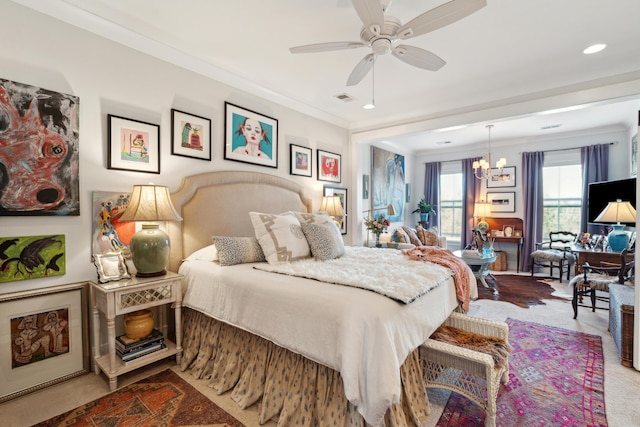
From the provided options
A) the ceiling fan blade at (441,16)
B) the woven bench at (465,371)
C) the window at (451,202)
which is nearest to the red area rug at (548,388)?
the woven bench at (465,371)

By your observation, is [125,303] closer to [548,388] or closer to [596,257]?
[548,388]

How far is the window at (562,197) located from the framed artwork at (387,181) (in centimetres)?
286

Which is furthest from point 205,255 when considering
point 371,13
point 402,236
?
point 402,236

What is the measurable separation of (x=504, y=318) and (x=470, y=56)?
2.92 m

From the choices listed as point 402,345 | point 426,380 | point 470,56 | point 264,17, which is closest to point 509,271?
point 470,56

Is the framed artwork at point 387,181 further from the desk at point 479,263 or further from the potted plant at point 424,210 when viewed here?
the desk at point 479,263

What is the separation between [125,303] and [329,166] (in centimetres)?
334

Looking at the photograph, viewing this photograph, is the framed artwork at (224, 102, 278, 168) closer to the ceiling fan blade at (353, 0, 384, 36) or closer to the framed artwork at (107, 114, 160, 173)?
the framed artwork at (107, 114, 160, 173)

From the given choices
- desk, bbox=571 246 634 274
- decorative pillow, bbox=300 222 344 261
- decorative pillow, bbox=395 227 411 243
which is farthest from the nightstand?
desk, bbox=571 246 634 274

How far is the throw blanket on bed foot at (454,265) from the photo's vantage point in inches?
98.0

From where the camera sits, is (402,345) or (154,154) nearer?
(402,345)

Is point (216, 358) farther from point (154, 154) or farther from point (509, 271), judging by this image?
point (509, 271)

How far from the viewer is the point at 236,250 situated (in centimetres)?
257

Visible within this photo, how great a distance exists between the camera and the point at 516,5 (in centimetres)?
221
